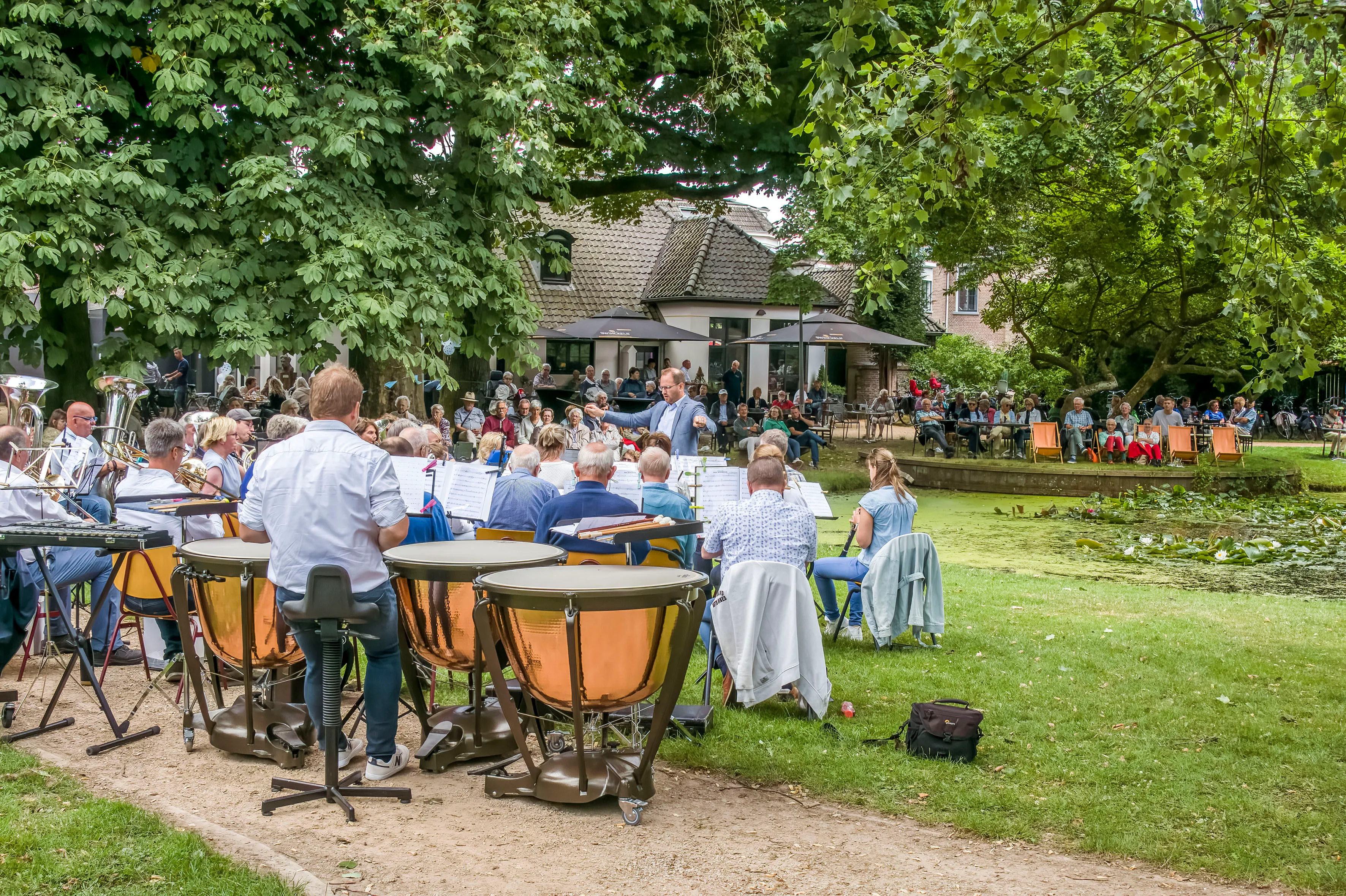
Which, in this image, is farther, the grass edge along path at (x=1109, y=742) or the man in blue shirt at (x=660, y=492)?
the man in blue shirt at (x=660, y=492)

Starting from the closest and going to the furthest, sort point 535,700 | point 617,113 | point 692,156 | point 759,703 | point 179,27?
point 535,700 < point 759,703 < point 179,27 < point 617,113 < point 692,156

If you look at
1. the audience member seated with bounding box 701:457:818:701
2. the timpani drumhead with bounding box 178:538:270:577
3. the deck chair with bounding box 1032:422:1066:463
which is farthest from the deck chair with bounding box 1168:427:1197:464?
the timpani drumhead with bounding box 178:538:270:577

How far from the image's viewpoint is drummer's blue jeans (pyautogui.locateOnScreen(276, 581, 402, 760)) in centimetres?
463

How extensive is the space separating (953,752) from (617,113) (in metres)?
10.9

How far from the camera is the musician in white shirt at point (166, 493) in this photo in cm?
647

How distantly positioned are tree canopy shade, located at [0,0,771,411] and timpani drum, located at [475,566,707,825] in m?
6.36

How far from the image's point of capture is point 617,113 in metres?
14.6

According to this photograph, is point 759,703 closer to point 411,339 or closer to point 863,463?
point 411,339

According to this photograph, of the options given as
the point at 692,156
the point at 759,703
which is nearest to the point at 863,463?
the point at 692,156

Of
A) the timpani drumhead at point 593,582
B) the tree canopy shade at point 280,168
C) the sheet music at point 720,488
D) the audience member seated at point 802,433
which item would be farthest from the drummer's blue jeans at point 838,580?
the audience member seated at point 802,433

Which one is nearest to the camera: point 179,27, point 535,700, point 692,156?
point 535,700

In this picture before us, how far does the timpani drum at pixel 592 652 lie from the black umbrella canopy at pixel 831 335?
20884 millimetres

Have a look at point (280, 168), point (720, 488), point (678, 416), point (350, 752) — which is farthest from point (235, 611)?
point (280, 168)

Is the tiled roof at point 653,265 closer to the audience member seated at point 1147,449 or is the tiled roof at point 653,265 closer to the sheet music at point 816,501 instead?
the audience member seated at point 1147,449
